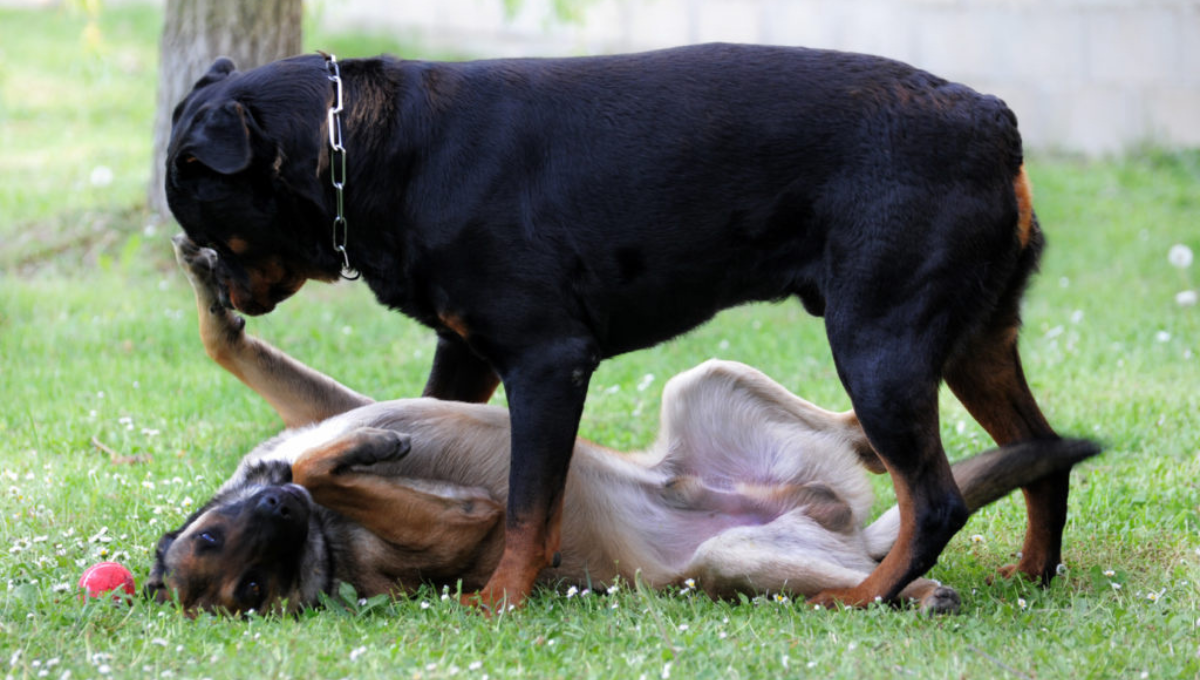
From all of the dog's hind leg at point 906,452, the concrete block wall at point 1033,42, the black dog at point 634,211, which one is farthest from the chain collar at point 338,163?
the concrete block wall at point 1033,42

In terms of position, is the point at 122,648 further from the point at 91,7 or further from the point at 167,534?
the point at 91,7

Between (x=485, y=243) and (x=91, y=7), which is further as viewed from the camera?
(x=91, y=7)

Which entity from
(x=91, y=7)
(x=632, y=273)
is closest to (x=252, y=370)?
(x=632, y=273)

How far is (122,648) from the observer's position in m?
3.55

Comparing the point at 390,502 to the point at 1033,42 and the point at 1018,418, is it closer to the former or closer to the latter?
the point at 1018,418

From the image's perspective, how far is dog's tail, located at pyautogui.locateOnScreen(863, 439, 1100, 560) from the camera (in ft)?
Result: 13.5

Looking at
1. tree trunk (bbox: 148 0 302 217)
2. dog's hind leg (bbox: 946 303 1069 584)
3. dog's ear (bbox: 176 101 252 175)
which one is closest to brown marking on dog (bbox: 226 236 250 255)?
dog's ear (bbox: 176 101 252 175)

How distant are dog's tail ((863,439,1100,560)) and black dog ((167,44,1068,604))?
9.8 inches

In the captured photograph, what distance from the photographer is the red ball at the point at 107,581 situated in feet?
13.0

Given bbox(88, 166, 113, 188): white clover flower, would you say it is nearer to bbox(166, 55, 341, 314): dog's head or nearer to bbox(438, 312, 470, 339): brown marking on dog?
bbox(166, 55, 341, 314): dog's head

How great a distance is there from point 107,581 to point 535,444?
140 cm

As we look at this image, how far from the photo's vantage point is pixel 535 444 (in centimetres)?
395

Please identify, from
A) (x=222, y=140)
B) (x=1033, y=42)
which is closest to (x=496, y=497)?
(x=222, y=140)

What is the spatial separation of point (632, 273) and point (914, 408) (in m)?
0.95
